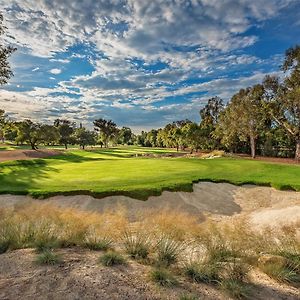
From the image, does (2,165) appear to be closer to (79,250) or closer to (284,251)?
(79,250)

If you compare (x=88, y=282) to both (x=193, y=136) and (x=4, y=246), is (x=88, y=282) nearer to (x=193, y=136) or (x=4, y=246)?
(x=4, y=246)

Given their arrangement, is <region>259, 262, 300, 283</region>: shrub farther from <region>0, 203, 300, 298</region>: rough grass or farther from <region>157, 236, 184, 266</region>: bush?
Result: <region>157, 236, 184, 266</region>: bush

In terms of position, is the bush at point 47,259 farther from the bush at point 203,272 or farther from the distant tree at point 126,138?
the distant tree at point 126,138

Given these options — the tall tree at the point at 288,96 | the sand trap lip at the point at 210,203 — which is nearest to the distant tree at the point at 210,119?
the tall tree at the point at 288,96

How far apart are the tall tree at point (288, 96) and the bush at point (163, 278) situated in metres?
38.5

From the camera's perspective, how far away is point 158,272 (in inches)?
212

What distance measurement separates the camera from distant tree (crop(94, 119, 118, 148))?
96481 mm

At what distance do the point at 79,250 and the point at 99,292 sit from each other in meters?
2.33

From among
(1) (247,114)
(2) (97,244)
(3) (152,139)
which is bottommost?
(2) (97,244)

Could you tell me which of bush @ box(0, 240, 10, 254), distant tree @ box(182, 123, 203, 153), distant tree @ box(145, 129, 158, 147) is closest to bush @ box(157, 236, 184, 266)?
bush @ box(0, 240, 10, 254)

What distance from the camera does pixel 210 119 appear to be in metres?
81.6

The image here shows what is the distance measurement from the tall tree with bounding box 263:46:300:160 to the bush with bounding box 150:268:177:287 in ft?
126

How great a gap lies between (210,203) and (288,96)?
103 feet

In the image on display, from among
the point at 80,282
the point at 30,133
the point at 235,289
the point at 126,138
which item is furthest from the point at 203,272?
the point at 126,138
